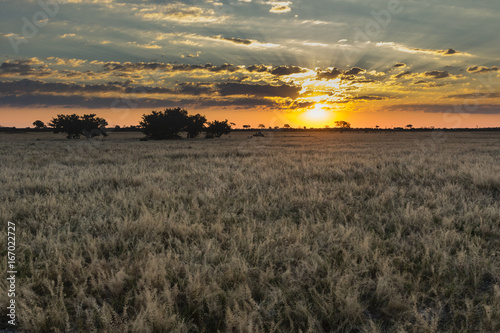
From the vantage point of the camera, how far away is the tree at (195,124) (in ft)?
250

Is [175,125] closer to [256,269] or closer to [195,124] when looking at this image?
[195,124]

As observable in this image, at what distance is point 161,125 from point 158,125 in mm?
629

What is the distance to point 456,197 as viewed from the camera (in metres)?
7.90

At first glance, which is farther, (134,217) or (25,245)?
(134,217)

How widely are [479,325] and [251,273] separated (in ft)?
7.46

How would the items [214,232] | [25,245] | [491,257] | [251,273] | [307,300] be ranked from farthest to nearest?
[214,232], [25,245], [491,257], [251,273], [307,300]

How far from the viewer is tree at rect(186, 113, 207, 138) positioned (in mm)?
76188

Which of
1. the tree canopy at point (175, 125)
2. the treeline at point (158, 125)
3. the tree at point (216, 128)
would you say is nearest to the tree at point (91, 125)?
the treeline at point (158, 125)

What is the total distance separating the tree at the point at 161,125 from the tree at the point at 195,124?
147 inches

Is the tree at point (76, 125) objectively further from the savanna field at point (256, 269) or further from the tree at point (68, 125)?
the savanna field at point (256, 269)

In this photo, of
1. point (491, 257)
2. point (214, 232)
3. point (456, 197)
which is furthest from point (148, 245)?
point (456, 197)

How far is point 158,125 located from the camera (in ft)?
220

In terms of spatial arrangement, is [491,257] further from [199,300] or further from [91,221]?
[91,221]

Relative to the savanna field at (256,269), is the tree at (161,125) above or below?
above
